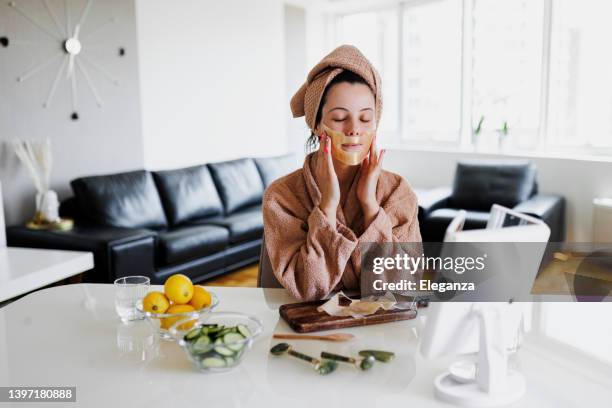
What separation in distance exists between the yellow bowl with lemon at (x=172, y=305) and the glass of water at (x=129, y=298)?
0.10 metres

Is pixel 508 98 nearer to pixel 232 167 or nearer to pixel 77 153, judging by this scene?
pixel 232 167

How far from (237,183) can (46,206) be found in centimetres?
166

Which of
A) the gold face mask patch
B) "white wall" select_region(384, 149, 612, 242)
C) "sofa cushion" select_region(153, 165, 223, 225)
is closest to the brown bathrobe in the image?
the gold face mask patch

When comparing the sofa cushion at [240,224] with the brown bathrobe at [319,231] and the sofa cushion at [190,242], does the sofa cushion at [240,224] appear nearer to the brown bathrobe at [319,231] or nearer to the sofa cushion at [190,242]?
the sofa cushion at [190,242]

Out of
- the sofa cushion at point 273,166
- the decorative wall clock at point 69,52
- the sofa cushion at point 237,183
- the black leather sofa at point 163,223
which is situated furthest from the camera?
the sofa cushion at point 273,166

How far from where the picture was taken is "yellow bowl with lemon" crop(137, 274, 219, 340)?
45.1 inches

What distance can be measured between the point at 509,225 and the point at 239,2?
467 cm

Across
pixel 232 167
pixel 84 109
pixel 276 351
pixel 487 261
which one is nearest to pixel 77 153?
pixel 84 109

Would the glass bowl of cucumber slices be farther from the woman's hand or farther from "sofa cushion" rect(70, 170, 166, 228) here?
"sofa cushion" rect(70, 170, 166, 228)

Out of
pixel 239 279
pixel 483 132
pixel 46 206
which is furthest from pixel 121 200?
pixel 483 132

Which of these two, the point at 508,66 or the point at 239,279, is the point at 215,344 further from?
the point at 508,66

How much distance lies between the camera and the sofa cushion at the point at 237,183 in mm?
4605

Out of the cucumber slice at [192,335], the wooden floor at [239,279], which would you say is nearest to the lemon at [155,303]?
the cucumber slice at [192,335]

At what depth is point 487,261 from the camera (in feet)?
3.31
